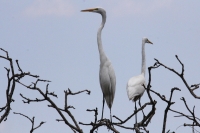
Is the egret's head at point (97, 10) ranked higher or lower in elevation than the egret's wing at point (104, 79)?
higher

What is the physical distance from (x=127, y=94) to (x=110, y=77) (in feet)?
1.41

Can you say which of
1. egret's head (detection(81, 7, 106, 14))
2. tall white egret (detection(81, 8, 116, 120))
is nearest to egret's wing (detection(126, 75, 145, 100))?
tall white egret (detection(81, 8, 116, 120))

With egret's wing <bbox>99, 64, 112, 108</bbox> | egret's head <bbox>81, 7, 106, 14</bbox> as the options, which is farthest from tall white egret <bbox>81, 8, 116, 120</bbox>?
egret's head <bbox>81, 7, 106, 14</bbox>

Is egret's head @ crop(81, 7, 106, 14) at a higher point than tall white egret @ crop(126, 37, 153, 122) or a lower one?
higher

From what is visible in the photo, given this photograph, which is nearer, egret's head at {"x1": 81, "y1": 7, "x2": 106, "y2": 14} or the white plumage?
the white plumage

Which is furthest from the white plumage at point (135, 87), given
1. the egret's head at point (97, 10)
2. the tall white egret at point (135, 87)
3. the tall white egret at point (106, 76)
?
the egret's head at point (97, 10)

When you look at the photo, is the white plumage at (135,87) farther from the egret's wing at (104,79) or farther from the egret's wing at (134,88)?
the egret's wing at (104,79)

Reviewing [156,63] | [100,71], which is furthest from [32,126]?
[100,71]

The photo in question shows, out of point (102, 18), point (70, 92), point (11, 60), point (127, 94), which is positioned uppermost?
point (102, 18)

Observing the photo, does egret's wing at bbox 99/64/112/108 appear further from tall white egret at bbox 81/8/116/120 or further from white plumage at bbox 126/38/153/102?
white plumage at bbox 126/38/153/102

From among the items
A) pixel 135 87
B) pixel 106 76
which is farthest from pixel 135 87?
pixel 106 76

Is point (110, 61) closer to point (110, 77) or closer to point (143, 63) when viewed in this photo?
point (110, 77)

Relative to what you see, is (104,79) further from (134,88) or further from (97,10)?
(97,10)

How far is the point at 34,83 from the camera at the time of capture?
3807mm
